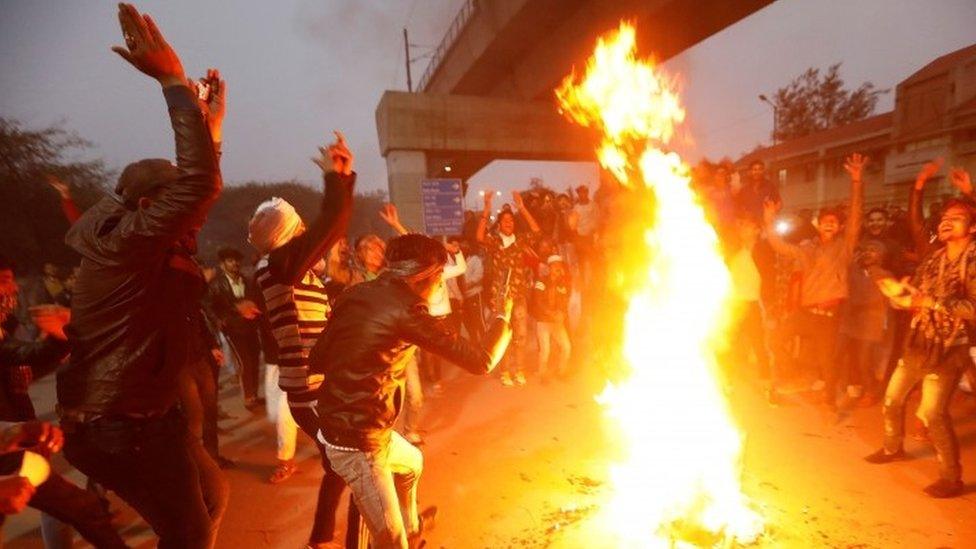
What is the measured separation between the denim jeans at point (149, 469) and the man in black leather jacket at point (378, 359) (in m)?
0.65

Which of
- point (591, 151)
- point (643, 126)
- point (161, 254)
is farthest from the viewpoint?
point (591, 151)

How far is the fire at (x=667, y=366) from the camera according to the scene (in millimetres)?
3520

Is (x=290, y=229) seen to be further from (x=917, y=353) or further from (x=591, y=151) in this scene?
(x=591, y=151)

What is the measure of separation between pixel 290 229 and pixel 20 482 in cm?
192

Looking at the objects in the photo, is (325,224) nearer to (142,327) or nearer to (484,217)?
(142,327)

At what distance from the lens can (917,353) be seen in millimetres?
3910

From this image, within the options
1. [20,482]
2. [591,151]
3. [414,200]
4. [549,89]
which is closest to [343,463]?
[20,482]

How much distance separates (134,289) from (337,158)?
48.9 inches

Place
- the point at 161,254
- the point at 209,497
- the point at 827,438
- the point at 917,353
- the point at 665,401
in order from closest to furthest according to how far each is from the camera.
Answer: the point at 161,254, the point at 209,497, the point at 917,353, the point at 665,401, the point at 827,438

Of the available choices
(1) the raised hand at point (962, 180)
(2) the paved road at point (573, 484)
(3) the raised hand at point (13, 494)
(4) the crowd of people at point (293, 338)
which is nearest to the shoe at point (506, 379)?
(2) the paved road at point (573, 484)

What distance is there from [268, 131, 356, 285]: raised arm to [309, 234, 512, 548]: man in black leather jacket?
1.31ft

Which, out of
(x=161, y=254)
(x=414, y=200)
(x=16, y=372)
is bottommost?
(x=16, y=372)

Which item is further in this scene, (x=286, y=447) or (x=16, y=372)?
(x=286, y=447)

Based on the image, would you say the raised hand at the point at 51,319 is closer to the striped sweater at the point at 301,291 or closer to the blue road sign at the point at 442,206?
the striped sweater at the point at 301,291
